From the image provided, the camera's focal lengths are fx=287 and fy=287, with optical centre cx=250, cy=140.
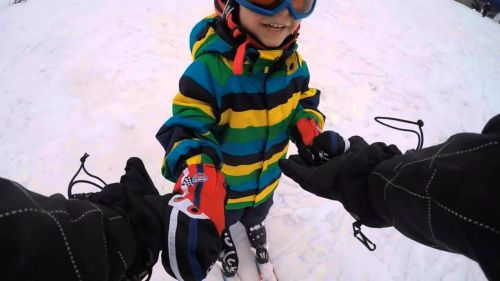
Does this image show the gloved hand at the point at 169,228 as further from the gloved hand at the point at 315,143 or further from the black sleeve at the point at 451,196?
the gloved hand at the point at 315,143

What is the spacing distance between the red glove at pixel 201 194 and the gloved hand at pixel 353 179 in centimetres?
46

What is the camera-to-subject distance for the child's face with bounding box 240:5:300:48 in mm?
1356

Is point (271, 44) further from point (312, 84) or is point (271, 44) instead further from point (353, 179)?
point (312, 84)

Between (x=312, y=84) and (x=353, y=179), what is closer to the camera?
(x=353, y=179)

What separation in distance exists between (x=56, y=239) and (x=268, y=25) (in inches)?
47.2

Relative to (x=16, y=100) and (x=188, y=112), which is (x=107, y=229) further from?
(x=16, y=100)

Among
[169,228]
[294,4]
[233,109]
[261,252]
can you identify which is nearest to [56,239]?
[169,228]

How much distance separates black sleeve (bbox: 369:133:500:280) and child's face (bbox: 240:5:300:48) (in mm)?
795

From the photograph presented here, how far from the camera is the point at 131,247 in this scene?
81cm

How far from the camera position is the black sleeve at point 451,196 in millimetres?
609

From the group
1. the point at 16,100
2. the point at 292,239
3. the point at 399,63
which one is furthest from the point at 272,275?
the point at 399,63

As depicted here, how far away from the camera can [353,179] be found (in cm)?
114

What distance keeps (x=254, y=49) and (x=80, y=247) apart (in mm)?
1079

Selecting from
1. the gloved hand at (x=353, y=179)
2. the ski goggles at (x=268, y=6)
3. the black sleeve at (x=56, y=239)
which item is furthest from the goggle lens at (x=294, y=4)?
the black sleeve at (x=56, y=239)
